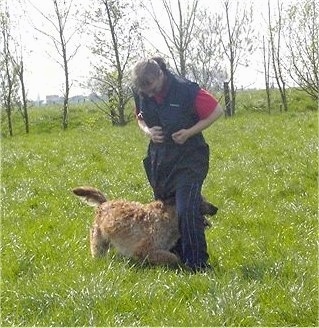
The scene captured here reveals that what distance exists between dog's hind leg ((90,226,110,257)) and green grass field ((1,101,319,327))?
0.50 feet

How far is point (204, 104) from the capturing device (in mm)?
5406

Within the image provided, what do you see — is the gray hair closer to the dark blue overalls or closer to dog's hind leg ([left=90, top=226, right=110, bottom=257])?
the dark blue overalls

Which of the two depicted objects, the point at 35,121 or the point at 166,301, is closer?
the point at 166,301

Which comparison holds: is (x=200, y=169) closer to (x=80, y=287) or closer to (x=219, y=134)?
(x=80, y=287)

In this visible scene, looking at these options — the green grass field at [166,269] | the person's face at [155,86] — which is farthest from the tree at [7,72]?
the person's face at [155,86]

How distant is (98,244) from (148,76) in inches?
70.7

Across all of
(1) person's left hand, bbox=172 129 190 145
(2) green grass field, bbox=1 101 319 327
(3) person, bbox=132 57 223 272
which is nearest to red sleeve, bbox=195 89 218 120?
(3) person, bbox=132 57 223 272

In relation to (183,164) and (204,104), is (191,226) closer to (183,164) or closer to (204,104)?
(183,164)

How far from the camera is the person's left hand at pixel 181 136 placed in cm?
530

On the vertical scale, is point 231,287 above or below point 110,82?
below

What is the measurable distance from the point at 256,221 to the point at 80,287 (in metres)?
3.05

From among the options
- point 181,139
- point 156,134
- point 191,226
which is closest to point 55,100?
point 156,134

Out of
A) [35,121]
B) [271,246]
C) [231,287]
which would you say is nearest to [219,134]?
[271,246]

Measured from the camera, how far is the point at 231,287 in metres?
4.50
